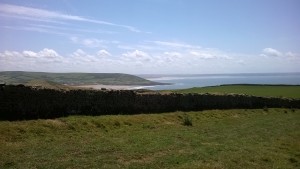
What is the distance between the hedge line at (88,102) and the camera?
17.4 m

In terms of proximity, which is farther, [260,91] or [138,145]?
[260,91]

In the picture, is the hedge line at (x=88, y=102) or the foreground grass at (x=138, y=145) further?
the hedge line at (x=88, y=102)

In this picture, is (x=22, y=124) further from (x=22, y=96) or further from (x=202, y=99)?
(x=202, y=99)

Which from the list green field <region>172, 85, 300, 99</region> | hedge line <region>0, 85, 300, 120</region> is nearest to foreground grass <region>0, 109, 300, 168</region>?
hedge line <region>0, 85, 300, 120</region>

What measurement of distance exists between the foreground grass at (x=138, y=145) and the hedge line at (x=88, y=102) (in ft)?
4.26

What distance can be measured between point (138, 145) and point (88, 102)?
757 centimetres

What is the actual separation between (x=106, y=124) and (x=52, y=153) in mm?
6655

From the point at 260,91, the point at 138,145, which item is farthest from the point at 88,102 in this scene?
the point at 260,91

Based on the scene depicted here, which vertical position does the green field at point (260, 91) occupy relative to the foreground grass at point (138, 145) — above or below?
above

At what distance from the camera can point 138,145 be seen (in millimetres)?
14492

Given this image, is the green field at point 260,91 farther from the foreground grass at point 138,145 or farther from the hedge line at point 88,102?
the foreground grass at point 138,145

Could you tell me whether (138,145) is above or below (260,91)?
below

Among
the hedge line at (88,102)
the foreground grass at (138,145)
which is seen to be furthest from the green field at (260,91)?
the foreground grass at (138,145)

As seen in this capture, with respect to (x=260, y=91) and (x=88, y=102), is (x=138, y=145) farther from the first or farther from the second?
(x=260, y=91)
